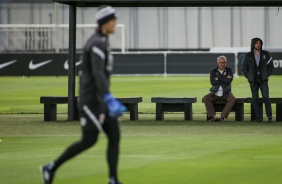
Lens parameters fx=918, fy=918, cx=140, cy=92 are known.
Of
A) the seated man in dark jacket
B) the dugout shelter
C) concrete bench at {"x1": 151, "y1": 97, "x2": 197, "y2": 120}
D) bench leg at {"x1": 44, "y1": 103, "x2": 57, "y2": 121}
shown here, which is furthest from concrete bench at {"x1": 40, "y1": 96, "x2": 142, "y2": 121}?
the seated man in dark jacket

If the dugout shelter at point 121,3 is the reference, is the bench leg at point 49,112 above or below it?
below

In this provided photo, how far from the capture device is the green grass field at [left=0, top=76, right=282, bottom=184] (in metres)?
11.9

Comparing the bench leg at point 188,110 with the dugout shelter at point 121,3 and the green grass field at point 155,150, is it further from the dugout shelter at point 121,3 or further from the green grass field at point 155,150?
the dugout shelter at point 121,3

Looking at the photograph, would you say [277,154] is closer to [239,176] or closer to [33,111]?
[239,176]

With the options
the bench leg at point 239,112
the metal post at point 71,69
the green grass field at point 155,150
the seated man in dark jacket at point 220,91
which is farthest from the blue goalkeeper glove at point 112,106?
the bench leg at point 239,112

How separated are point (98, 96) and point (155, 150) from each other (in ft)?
16.9

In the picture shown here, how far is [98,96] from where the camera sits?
10.3 m

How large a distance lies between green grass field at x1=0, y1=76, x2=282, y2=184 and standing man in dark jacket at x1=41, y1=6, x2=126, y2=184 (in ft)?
3.70

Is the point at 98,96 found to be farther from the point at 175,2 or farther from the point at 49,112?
the point at 49,112

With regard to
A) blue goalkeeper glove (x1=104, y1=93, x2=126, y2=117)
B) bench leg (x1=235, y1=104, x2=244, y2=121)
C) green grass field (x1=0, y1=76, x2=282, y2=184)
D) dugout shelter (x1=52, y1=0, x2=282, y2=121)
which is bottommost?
green grass field (x1=0, y1=76, x2=282, y2=184)

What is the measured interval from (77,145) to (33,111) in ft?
54.4

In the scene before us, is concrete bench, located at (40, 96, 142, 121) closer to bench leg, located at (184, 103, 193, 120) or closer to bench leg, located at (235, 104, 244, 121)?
bench leg, located at (184, 103, 193, 120)

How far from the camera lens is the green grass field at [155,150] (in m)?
11.9

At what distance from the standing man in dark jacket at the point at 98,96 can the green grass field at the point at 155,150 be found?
1126mm
